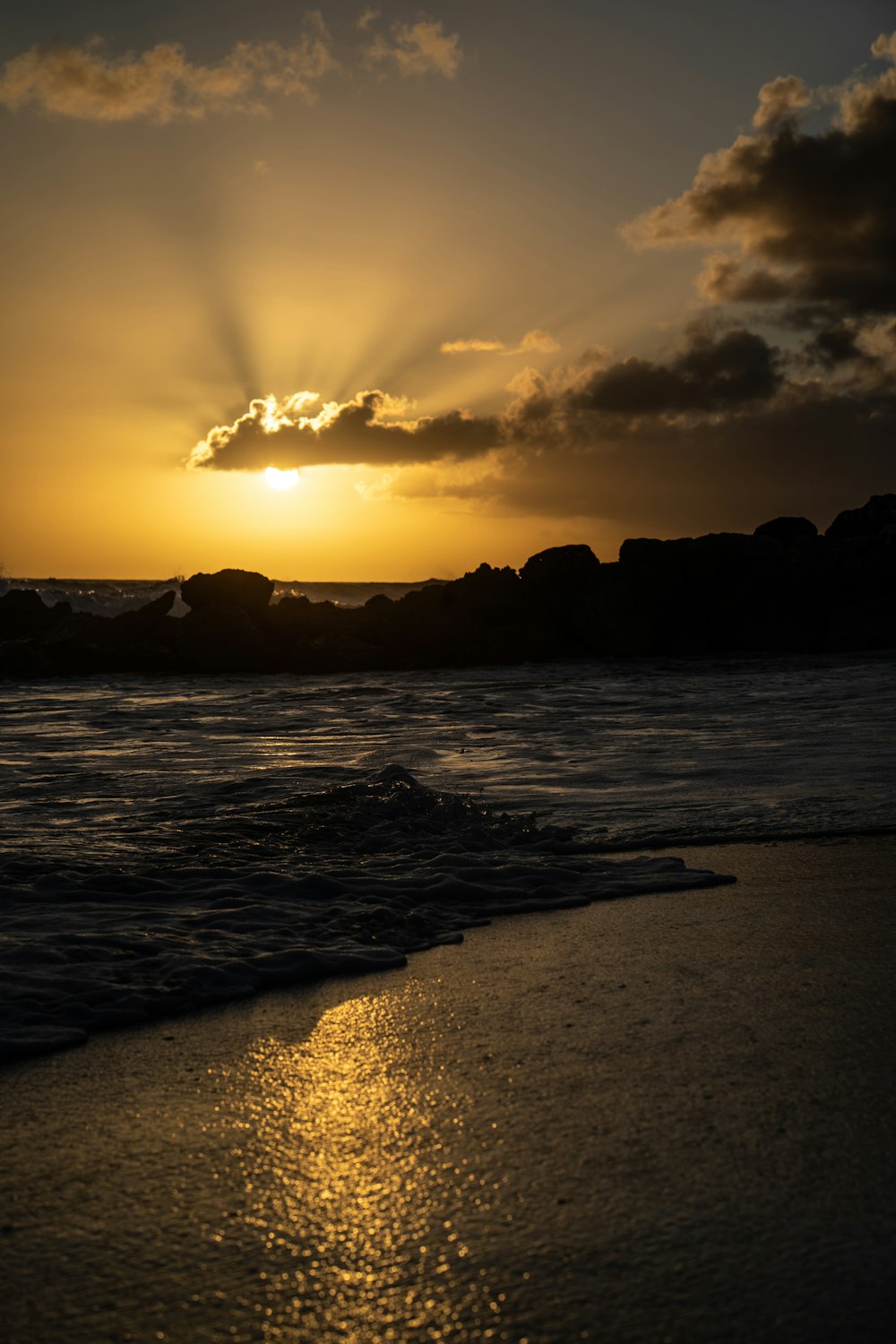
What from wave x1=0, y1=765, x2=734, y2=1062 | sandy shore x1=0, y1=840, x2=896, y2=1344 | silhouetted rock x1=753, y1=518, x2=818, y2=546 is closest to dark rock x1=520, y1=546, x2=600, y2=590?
silhouetted rock x1=753, y1=518, x2=818, y2=546

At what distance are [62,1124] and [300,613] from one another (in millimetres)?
20661

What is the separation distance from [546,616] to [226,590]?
21.6 ft

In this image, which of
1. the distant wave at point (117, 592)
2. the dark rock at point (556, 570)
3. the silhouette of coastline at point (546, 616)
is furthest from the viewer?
the distant wave at point (117, 592)

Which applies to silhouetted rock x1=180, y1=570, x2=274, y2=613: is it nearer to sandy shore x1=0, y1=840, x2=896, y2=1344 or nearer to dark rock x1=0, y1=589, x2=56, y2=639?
dark rock x1=0, y1=589, x2=56, y2=639

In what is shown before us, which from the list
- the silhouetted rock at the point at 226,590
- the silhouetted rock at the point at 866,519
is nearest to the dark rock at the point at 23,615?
the silhouetted rock at the point at 226,590

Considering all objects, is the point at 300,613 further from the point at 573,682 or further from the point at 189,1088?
the point at 189,1088

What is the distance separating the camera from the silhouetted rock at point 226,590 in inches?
869

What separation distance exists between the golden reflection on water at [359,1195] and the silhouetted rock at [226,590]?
1969 cm

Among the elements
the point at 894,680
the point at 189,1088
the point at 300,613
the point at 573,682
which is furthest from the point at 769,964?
the point at 300,613

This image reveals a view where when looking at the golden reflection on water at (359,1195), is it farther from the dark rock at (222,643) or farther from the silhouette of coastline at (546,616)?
the silhouette of coastline at (546,616)

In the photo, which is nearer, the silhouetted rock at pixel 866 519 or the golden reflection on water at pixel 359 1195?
the golden reflection on water at pixel 359 1195

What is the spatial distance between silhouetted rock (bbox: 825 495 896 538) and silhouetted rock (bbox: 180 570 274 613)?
1527cm

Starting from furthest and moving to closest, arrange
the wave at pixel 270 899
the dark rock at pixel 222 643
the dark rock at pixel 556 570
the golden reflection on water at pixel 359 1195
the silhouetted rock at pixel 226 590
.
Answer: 1. the dark rock at pixel 556 570
2. the silhouetted rock at pixel 226 590
3. the dark rock at pixel 222 643
4. the wave at pixel 270 899
5. the golden reflection on water at pixel 359 1195

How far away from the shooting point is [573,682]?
1662cm
